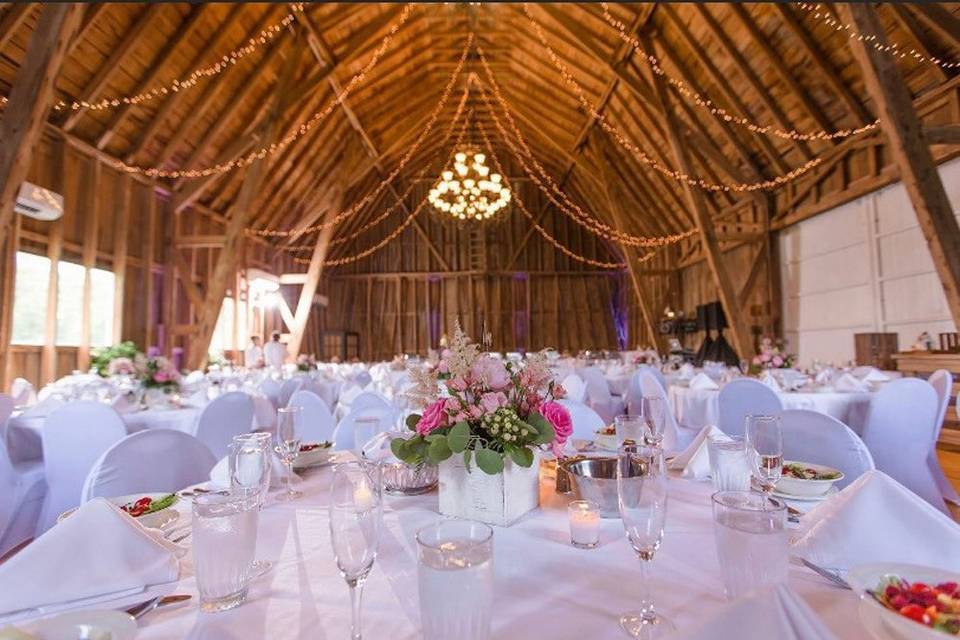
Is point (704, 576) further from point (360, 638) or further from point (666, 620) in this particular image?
point (360, 638)

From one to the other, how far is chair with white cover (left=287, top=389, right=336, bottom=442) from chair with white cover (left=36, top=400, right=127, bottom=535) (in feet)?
3.48

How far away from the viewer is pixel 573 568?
0.98 metres

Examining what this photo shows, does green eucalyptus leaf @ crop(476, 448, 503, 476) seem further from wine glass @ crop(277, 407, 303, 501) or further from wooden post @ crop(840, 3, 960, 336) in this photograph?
wooden post @ crop(840, 3, 960, 336)

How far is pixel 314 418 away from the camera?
350cm

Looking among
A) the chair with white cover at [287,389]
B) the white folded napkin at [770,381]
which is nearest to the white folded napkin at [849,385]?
the white folded napkin at [770,381]

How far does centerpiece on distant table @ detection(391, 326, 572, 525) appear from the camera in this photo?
1145 mm

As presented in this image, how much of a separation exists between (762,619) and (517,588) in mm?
419

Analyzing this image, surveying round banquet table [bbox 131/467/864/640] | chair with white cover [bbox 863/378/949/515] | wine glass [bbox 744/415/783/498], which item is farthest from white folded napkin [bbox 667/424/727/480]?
chair with white cover [bbox 863/378/949/515]

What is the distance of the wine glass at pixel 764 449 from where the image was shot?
4.09 ft

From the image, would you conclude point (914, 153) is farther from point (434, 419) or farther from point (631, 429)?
point (434, 419)

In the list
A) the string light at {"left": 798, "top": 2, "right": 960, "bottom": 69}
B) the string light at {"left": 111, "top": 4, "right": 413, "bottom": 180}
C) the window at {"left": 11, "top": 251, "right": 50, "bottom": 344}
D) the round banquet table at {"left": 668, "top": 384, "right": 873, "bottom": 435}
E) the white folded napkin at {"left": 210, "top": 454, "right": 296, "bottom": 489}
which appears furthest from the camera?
the string light at {"left": 111, "top": 4, "right": 413, "bottom": 180}

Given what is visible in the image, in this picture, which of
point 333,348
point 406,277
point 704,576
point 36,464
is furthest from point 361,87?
point 704,576

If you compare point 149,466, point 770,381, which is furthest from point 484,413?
point 770,381

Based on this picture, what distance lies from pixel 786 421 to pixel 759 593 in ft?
5.58
